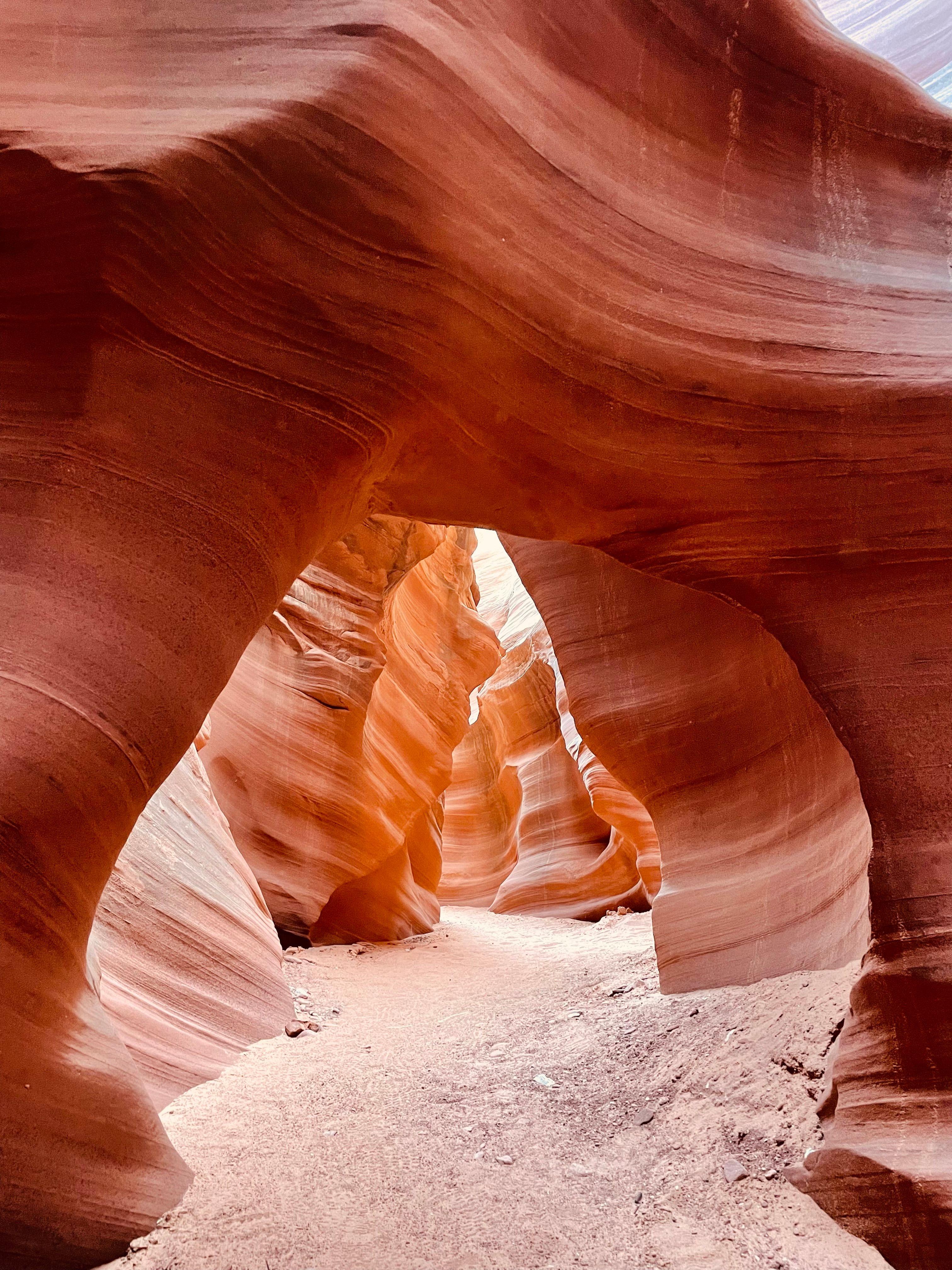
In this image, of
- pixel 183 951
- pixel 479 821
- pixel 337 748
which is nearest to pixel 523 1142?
pixel 183 951

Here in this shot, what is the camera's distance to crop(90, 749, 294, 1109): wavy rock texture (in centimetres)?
399

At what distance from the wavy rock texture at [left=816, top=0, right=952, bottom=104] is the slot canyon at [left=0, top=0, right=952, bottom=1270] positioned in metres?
7.61

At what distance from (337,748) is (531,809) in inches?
324

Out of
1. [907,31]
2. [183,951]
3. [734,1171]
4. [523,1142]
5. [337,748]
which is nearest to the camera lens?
[734,1171]

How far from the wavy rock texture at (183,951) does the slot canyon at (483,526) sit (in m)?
0.03

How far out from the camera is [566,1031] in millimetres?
5336

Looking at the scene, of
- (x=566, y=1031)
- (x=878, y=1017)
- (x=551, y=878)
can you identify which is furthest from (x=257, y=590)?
(x=551, y=878)

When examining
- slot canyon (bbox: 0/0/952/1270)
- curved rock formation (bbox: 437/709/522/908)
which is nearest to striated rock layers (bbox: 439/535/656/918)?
curved rock formation (bbox: 437/709/522/908)

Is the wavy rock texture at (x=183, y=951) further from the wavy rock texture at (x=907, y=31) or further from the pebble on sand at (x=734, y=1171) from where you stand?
the wavy rock texture at (x=907, y=31)

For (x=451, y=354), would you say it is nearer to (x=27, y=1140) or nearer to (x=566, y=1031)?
(x=27, y=1140)

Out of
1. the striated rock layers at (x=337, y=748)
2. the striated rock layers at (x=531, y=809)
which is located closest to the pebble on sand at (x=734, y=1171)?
the striated rock layers at (x=337, y=748)

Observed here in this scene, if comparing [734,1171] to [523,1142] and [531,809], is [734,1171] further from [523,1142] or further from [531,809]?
[531,809]

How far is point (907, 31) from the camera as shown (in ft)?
34.2

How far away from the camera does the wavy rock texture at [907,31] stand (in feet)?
32.3
